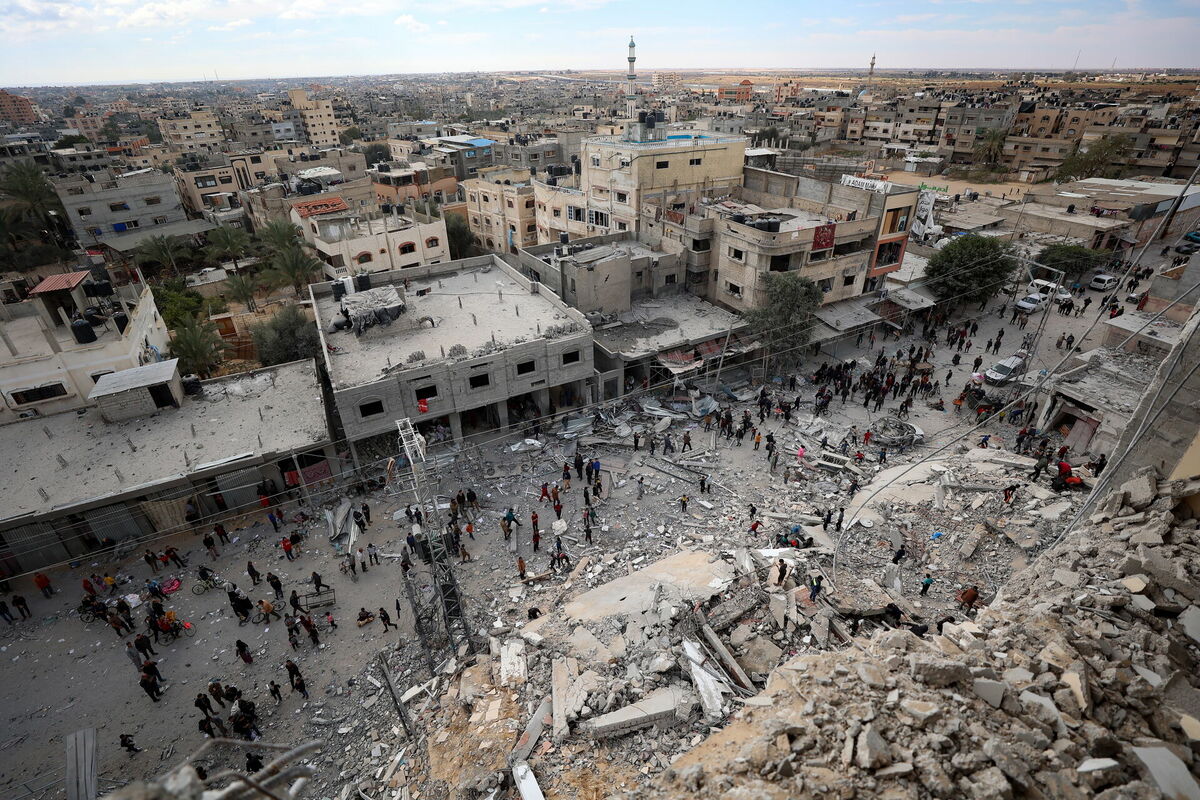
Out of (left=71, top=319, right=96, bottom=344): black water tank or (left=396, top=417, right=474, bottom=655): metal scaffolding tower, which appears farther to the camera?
(left=71, top=319, right=96, bottom=344): black water tank

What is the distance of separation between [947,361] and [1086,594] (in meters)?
24.7

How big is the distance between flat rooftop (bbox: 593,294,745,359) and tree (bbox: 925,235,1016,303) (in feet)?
48.7

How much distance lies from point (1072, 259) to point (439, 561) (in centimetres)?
4674

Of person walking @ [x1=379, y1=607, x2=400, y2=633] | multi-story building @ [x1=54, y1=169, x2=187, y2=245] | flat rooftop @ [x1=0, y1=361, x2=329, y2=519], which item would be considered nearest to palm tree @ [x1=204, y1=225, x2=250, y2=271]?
multi-story building @ [x1=54, y1=169, x2=187, y2=245]

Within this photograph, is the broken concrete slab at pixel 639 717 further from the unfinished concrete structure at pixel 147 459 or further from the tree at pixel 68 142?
the tree at pixel 68 142

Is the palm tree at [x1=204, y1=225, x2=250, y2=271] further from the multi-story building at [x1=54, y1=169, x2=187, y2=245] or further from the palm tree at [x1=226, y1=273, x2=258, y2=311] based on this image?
the multi-story building at [x1=54, y1=169, x2=187, y2=245]

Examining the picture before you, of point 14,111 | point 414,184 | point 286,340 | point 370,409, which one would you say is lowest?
Answer: point 286,340

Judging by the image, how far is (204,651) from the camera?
53.3ft

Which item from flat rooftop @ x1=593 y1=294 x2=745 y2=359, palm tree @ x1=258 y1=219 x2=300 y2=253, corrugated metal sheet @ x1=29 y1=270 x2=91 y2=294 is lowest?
flat rooftop @ x1=593 y1=294 x2=745 y2=359

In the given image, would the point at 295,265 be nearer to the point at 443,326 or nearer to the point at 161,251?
the point at 443,326

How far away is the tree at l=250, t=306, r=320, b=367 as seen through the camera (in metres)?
29.5

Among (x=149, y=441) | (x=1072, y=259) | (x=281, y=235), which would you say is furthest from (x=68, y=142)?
(x=1072, y=259)

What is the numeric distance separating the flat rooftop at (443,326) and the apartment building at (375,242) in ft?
17.6

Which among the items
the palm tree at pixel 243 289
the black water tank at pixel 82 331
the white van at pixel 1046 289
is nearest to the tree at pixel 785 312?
the white van at pixel 1046 289
